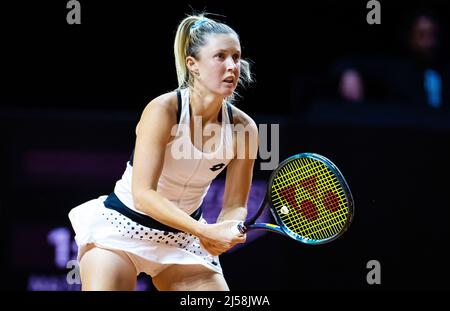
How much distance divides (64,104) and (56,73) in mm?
203

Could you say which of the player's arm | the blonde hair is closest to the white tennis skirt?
the player's arm

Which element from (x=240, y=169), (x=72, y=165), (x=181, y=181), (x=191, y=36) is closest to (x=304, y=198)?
(x=240, y=169)

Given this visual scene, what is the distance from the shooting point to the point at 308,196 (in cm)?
331

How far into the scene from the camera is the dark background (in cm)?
489

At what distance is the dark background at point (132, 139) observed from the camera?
16.0 feet

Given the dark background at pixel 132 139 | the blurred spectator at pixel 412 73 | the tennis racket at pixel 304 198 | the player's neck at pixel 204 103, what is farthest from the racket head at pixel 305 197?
the blurred spectator at pixel 412 73

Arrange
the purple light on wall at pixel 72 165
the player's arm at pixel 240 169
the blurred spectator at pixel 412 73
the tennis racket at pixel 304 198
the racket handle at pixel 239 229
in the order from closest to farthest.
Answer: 1. the racket handle at pixel 239 229
2. the tennis racket at pixel 304 198
3. the player's arm at pixel 240 169
4. the purple light on wall at pixel 72 165
5. the blurred spectator at pixel 412 73

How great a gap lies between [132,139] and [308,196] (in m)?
1.87

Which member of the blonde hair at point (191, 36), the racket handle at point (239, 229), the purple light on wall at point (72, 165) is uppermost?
the blonde hair at point (191, 36)

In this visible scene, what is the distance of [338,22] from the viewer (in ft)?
19.8

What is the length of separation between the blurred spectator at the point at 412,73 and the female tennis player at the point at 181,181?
2.26 meters

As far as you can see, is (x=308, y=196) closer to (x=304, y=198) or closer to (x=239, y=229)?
(x=304, y=198)

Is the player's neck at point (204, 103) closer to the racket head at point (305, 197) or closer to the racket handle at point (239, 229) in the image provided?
the racket head at point (305, 197)
